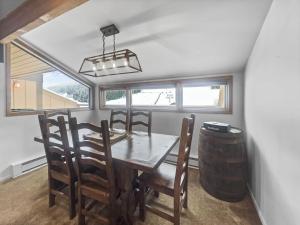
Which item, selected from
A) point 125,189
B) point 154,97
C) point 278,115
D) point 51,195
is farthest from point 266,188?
point 154,97

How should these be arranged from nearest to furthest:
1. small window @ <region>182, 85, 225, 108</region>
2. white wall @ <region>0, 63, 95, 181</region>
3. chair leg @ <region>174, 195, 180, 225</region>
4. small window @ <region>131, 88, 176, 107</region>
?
chair leg @ <region>174, 195, 180, 225</region>
white wall @ <region>0, 63, 95, 181</region>
small window @ <region>182, 85, 225, 108</region>
small window @ <region>131, 88, 176, 107</region>

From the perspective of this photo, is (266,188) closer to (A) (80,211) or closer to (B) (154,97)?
(A) (80,211)

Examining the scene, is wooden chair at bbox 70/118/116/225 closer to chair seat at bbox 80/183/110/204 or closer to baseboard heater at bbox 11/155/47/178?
chair seat at bbox 80/183/110/204

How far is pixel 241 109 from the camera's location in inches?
101

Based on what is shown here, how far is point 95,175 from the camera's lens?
146cm

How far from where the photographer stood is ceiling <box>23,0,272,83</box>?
157 centimetres

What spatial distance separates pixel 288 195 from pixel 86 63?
2.42 meters

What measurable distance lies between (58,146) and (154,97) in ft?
6.97

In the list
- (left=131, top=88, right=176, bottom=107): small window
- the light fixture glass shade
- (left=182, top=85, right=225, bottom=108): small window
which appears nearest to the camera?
the light fixture glass shade

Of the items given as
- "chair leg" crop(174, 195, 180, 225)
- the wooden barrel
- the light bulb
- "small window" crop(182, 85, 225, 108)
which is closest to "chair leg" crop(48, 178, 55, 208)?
"chair leg" crop(174, 195, 180, 225)

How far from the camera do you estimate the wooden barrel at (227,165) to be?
1874 millimetres

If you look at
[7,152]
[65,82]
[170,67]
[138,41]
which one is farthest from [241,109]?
[7,152]

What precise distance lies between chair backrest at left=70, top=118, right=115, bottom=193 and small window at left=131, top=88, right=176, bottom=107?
206 centimetres

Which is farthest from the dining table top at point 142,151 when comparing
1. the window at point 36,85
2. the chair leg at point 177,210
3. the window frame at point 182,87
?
the window at point 36,85
